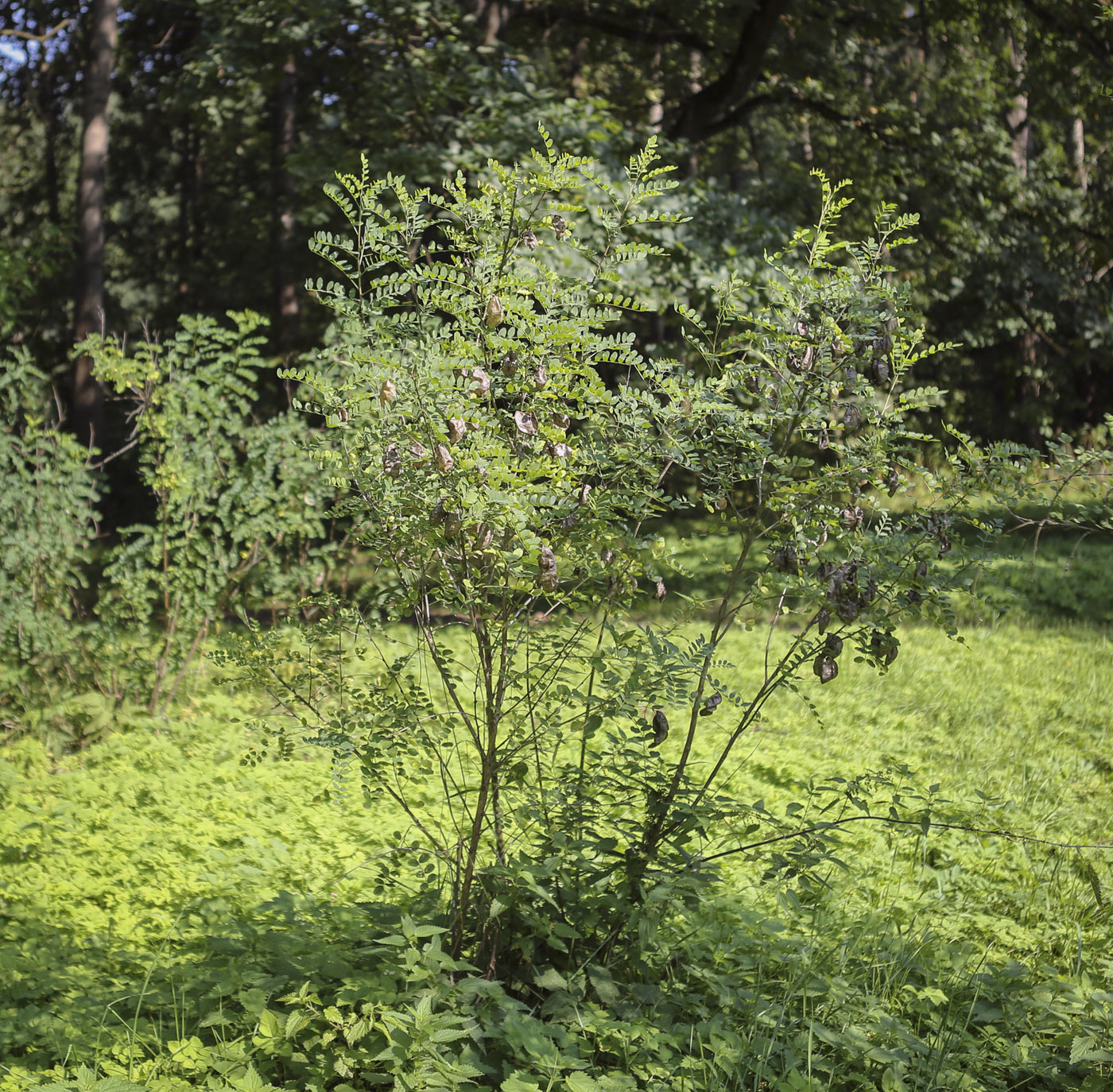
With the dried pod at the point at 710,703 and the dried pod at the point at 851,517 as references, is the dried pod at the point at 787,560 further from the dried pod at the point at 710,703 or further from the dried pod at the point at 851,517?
the dried pod at the point at 710,703

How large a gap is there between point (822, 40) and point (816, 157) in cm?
182

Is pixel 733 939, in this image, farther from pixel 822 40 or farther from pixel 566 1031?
pixel 822 40

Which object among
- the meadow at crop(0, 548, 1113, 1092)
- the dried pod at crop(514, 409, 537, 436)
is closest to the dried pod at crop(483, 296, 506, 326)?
the dried pod at crop(514, 409, 537, 436)

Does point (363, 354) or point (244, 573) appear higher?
point (363, 354)

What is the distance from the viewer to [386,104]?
872 centimetres

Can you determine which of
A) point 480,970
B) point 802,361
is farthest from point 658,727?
point 802,361

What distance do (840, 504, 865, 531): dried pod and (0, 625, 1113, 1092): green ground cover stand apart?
0.68 metres

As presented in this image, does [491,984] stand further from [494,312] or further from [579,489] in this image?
[494,312]

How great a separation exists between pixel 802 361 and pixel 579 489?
0.67 metres

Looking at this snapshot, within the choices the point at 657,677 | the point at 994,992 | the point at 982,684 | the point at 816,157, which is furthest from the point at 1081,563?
the point at 657,677

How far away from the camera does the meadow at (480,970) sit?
2445 mm

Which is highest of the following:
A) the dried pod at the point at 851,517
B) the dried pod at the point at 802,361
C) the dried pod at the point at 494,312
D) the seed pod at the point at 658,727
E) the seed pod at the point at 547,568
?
the dried pod at the point at 494,312

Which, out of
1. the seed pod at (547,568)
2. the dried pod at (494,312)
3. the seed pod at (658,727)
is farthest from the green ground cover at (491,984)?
the dried pod at (494,312)

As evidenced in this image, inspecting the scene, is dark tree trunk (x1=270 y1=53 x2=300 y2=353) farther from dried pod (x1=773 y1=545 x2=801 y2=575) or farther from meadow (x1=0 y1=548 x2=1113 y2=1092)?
dried pod (x1=773 y1=545 x2=801 y2=575)
